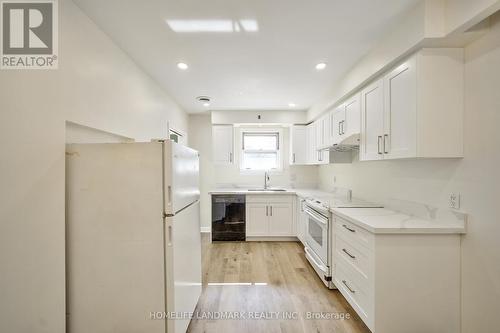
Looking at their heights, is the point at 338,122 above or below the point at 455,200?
above

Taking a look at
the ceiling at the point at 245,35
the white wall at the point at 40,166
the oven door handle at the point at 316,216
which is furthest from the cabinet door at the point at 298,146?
the white wall at the point at 40,166

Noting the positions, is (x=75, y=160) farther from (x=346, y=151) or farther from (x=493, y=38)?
(x=346, y=151)

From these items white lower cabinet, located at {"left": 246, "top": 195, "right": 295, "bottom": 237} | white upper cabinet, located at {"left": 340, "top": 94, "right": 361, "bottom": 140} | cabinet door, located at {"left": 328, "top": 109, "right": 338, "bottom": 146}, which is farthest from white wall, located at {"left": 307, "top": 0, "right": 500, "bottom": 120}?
white lower cabinet, located at {"left": 246, "top": 195, "right": 295, "bottom": 237}

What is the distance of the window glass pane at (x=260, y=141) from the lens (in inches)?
195

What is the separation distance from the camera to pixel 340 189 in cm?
374

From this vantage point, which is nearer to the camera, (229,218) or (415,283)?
(415,283)

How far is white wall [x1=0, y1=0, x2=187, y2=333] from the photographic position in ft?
3.91

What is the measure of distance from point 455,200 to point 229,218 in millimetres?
3222

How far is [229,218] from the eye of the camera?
4.19m

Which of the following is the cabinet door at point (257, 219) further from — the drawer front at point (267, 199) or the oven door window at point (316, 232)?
the oven door window at point (316, 232)

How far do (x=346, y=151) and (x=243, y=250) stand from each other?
7.40 feet

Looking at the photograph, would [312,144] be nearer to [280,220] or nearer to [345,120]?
[345,120]

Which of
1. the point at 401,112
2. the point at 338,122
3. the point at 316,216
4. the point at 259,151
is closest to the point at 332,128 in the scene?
the point at 338,122

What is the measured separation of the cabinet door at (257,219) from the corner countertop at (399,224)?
84.7 inches
